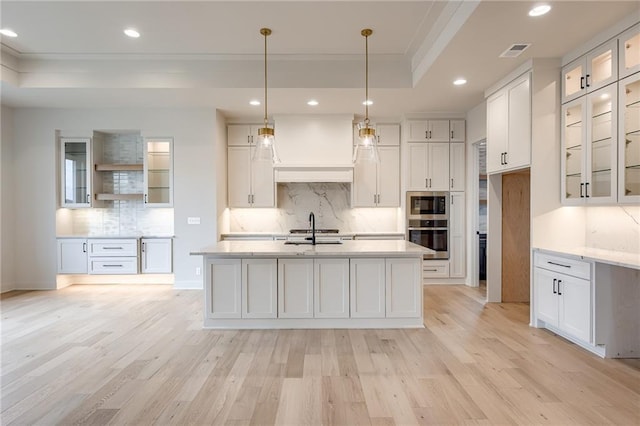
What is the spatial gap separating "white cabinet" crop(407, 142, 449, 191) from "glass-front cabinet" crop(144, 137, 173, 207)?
13.1 ft

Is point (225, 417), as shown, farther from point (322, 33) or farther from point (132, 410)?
point (322, 33)

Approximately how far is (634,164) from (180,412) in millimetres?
4087

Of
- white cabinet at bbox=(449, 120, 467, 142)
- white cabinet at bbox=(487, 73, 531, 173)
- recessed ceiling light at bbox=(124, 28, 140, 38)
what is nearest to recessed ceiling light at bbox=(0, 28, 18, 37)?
recessed ceiling light at bbox=(124, 28, 140, 38)

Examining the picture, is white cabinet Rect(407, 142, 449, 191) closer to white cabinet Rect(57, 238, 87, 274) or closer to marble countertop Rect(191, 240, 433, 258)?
marble countertop Rect(191, 240, 433, 258)

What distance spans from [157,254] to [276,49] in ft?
11.9

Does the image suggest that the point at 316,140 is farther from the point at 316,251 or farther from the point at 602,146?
the point at 602,146

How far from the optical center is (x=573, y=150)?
141 inches

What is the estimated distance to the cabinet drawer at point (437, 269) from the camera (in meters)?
5.70

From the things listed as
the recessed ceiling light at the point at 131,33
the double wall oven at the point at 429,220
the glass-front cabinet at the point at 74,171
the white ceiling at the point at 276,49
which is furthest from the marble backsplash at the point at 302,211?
the recessed ceiling light at the point at 131,33

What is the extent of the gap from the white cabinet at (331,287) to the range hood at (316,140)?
235 centimetres

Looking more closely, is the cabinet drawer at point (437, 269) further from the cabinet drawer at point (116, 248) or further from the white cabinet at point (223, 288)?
the cabinet drawer at point (116, 248)

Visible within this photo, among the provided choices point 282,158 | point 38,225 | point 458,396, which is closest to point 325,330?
point 458,396

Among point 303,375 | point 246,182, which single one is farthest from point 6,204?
point 303,375

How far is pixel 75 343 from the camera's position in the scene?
3295 millimetres
